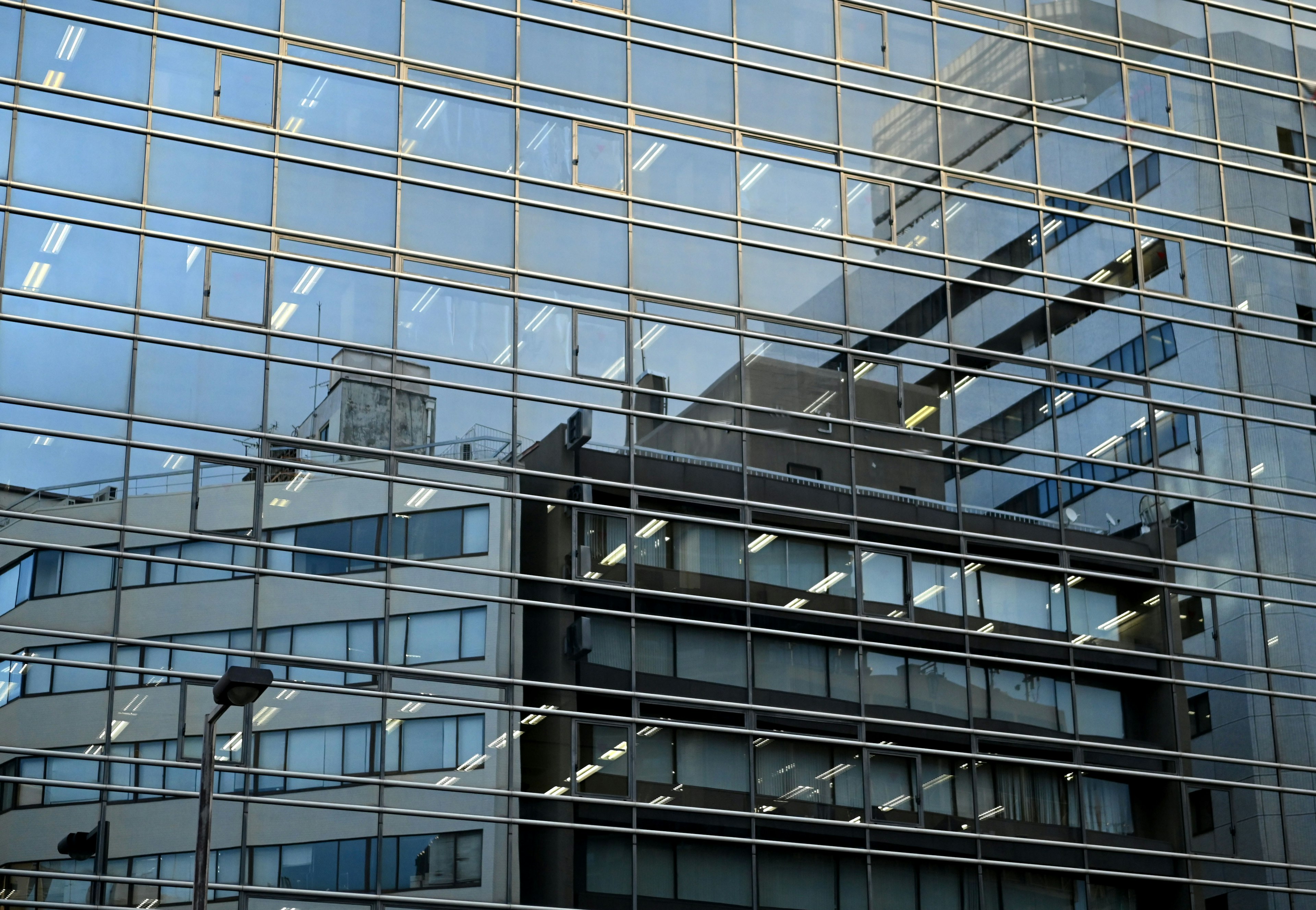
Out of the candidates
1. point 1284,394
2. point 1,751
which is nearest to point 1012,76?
point 1284,394

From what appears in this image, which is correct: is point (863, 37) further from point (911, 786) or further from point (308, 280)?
point (911, 786)

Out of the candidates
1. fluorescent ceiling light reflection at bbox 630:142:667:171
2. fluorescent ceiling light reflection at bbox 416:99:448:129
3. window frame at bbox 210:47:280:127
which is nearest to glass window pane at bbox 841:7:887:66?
fluorescent ceiling light reflection at bbox 630:142:667:171

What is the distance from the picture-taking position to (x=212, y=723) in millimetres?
18500

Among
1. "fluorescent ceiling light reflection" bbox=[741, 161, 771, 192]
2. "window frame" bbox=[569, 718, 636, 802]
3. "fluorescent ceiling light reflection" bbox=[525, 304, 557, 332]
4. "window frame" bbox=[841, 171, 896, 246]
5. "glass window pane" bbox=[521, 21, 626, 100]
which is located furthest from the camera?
"window frame" bbox=[841, 171, 896, 246]

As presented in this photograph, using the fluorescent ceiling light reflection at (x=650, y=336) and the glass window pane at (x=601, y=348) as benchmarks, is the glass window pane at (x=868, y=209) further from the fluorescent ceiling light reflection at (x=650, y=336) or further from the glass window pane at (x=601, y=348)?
the glass window pane at (x=601, y=348)

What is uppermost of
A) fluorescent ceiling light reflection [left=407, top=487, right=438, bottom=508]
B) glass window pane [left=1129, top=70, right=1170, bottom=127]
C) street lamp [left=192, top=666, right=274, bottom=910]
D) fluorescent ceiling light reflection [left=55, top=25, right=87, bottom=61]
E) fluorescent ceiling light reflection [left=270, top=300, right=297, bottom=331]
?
glass window pane [left=1129, top=70, right=1170, bottom=127]

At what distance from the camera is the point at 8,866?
24.5m

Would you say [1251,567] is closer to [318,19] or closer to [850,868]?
[850,868]

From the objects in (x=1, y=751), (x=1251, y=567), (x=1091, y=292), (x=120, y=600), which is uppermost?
(x=1091, y=292)

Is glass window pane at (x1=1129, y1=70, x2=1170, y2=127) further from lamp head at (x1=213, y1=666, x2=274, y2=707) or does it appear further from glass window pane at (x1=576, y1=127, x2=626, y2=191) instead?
lamp head at (x1=213, y1=666, x2=274, y2=707)

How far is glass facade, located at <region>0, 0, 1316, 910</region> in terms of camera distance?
26.4m

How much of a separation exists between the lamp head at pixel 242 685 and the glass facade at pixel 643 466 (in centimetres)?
856

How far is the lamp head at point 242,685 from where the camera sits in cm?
1739

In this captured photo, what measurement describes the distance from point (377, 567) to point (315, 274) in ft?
17.2
